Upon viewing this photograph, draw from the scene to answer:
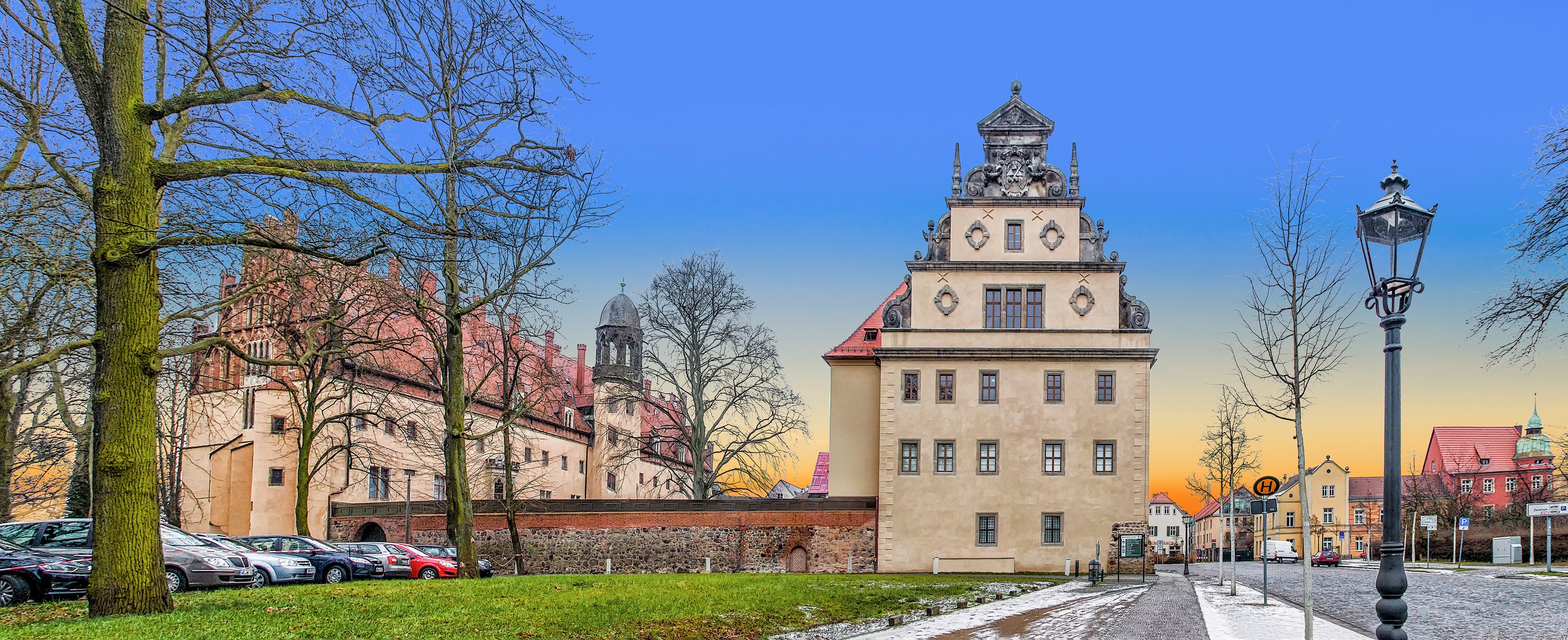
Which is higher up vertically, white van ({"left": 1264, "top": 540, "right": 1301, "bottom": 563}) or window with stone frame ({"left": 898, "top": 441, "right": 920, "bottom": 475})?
window with stone frame ({"left": 898, "top": 441, "right": 920, "bottom": 475})

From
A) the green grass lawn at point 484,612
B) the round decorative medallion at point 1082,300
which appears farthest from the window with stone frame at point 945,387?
the green grass lawn at point 484,612

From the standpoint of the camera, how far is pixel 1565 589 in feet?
77.8

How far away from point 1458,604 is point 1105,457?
20618mm

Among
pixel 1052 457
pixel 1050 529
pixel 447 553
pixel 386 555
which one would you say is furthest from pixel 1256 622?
pixel 447 553

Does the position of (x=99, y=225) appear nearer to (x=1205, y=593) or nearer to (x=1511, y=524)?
(x=1205, y=593)

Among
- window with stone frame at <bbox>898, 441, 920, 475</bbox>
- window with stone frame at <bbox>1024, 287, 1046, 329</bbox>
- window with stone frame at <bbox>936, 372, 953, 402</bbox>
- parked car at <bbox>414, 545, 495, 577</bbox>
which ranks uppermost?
window with stone frame at <bbox>1024, 287, 1046, 329</bbox>

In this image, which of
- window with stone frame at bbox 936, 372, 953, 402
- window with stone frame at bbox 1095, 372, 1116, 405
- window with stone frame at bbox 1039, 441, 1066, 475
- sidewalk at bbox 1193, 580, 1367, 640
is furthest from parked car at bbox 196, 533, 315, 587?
window with stone frame at bbox 1095, 372, 1116, 405

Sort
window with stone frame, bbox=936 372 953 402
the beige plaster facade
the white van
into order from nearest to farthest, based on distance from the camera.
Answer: window with stone frame, bbox=936 372 953 402, the beige plaster facade, the white van

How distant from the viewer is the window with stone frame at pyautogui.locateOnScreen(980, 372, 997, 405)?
4178 cm

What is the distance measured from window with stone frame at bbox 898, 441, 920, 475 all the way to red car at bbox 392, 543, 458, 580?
17013mm

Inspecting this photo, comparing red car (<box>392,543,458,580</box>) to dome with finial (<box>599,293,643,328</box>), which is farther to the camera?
dome with finial (<box>599,293,643,328</box>)

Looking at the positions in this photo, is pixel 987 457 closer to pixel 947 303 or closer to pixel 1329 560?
pixel 947 303

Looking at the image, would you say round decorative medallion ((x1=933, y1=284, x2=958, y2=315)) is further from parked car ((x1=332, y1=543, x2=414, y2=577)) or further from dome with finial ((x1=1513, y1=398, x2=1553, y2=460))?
dome with finial ((x1=1513, y1=398, x2=1553, y2=460))

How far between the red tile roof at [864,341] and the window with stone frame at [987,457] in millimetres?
5610
